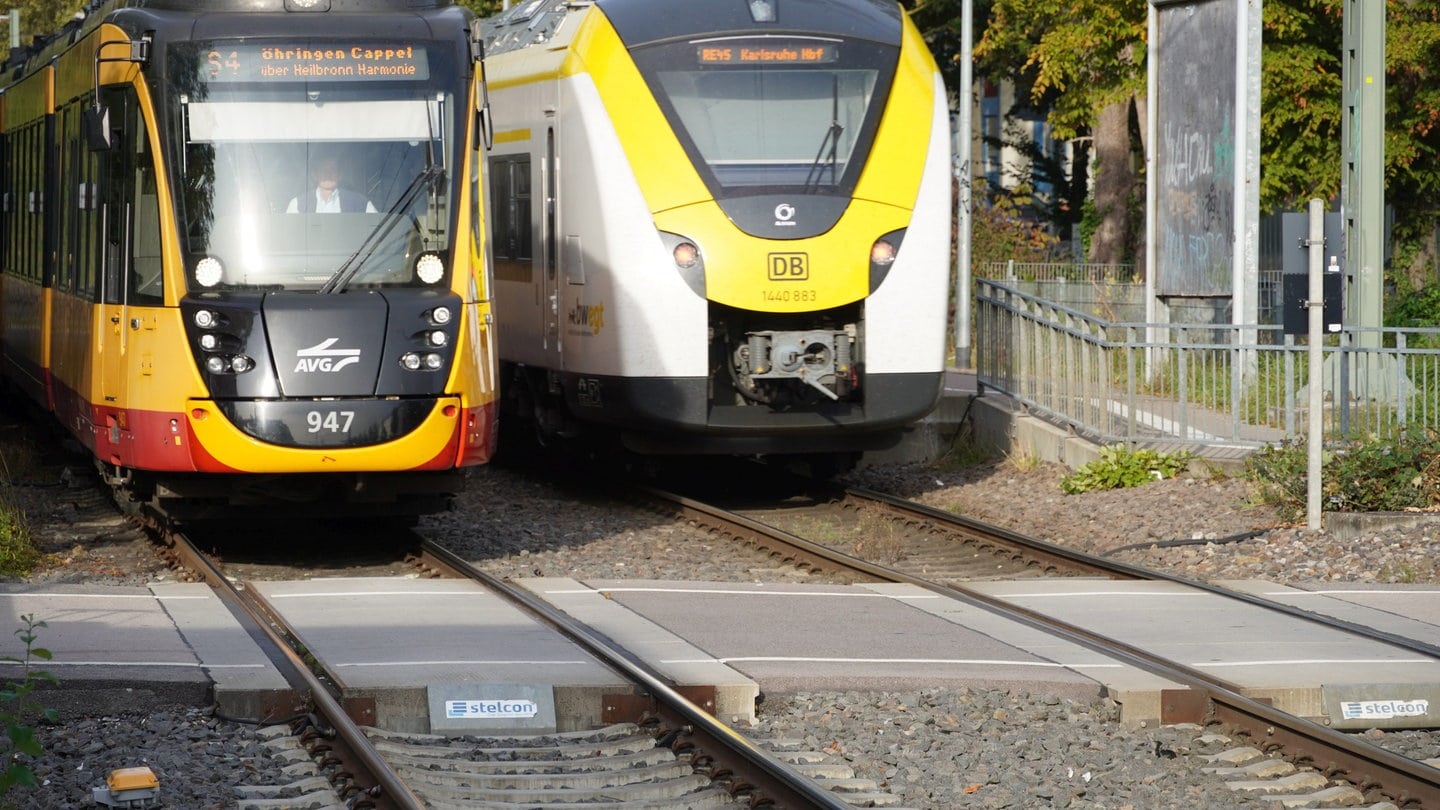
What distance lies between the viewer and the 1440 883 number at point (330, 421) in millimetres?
11516

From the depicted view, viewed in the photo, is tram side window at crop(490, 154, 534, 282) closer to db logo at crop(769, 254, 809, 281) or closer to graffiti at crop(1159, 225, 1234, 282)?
db logo at crop(769, 254, 809, 281)

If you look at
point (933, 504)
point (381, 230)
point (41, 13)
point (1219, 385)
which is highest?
point (41, 13)

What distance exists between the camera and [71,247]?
14.0 meters

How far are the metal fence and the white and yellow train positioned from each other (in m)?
2.81

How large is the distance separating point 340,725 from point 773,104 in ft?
27.2

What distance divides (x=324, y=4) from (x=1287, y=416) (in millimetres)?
8065

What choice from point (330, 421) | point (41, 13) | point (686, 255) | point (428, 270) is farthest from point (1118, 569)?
point (41, 13)

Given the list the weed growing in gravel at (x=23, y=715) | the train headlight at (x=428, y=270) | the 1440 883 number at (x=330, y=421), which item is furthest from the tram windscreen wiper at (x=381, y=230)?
the weed growing in gravel at (x=23, y=715)

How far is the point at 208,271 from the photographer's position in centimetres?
1173

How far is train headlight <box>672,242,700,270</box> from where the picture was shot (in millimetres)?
14461

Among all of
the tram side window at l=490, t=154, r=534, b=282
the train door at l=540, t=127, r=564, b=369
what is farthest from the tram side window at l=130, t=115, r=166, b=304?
the tram side window at l=490, t=154, r=534, b=282

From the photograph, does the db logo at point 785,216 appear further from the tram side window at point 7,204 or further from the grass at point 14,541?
the tram side window at point 7,204

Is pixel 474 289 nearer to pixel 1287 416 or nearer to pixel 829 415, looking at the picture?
pixel 829 415

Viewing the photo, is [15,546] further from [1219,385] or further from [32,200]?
[1219,385]
